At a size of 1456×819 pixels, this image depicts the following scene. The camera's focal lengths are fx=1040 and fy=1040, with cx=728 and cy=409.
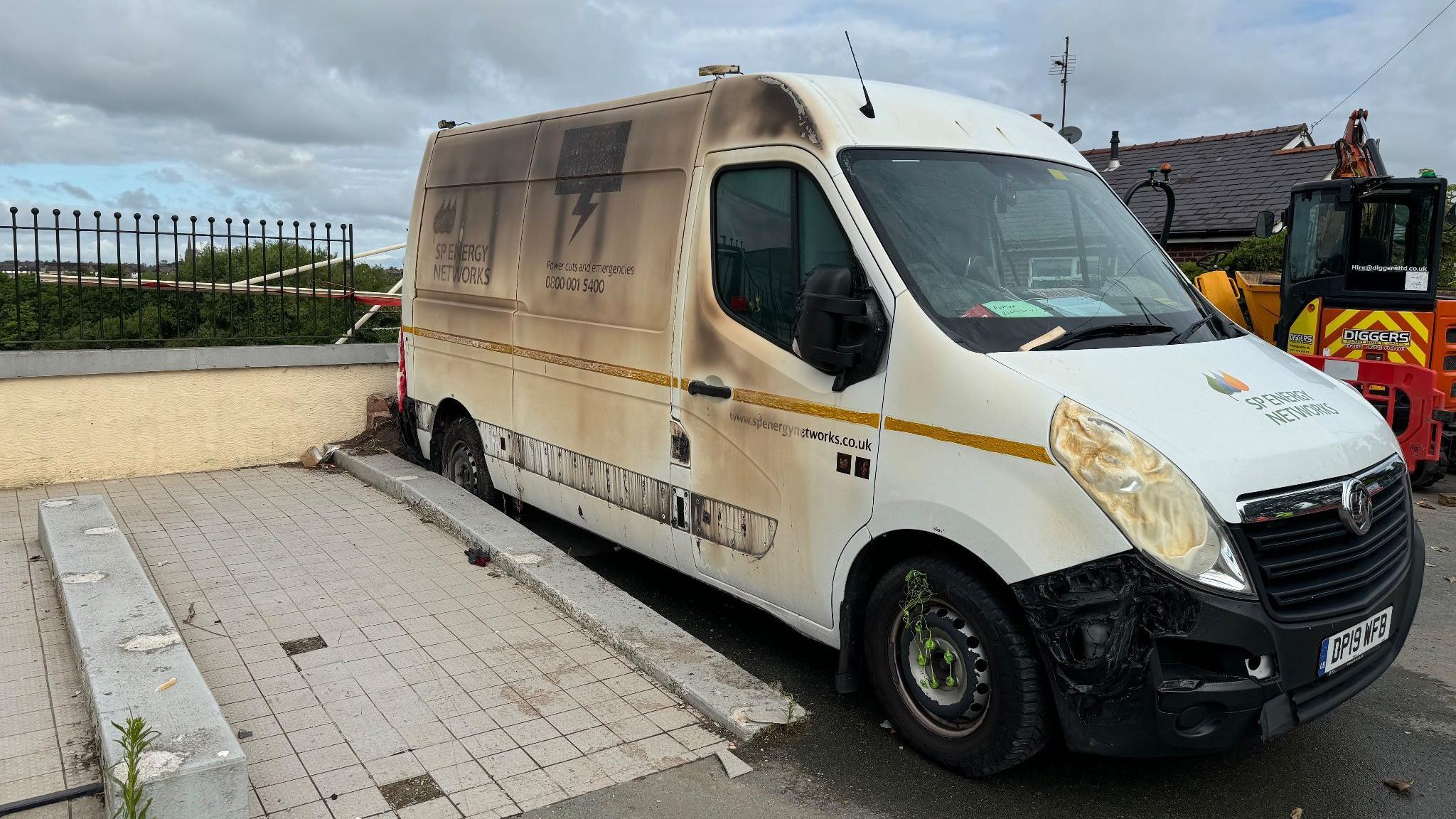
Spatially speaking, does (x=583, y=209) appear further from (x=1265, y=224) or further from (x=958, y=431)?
(x=1265, y=224)

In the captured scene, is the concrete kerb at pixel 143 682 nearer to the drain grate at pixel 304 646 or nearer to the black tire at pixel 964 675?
the drain grate at pixel 304 646

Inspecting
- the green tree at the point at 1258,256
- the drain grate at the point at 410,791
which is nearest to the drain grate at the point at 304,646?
the drain grate at the point at 410,791

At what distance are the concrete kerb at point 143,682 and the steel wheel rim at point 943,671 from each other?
2290 mm

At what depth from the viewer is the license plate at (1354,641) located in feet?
11.0

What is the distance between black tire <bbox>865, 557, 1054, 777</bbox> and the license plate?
2.89 feet

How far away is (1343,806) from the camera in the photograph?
3707mm

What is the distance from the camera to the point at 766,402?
14.5 feet

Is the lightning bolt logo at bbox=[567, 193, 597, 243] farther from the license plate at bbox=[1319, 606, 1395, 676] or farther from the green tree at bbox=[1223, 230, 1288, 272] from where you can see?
the green tree at bbox=[1223, 230, 1288, 272]

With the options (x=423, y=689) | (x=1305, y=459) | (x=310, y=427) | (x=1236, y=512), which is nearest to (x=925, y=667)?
(x=1236, y=512)

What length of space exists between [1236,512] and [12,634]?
5.23 meters

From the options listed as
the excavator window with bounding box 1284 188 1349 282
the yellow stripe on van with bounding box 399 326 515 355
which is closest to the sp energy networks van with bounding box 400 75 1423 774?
the yellow stripe on van with bounding box 399 326 515 355

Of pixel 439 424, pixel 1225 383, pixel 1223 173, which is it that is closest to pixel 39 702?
pixel 439 424

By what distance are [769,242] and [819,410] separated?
2.74 ft

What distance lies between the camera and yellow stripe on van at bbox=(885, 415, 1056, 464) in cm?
337
